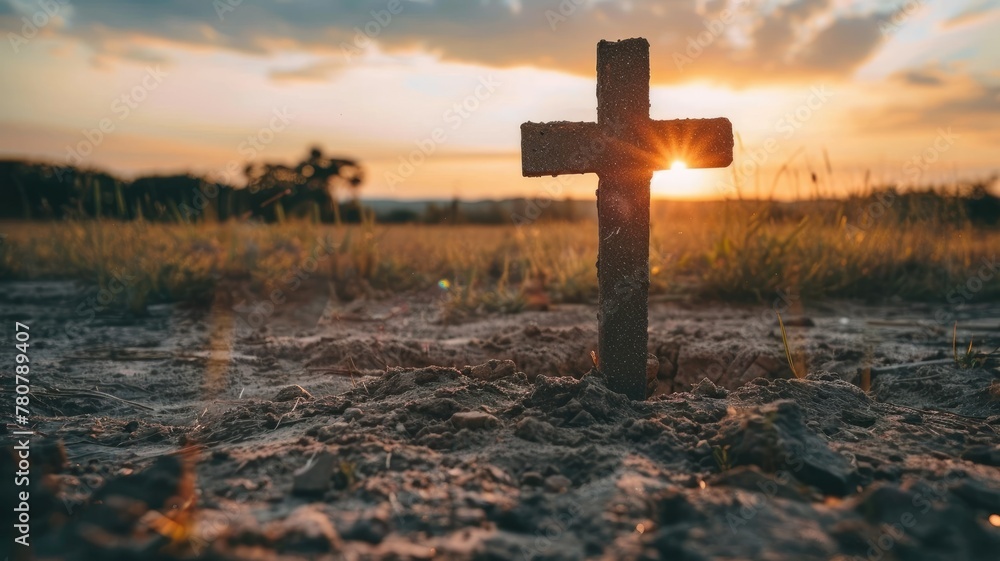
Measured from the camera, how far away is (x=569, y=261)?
663 cm

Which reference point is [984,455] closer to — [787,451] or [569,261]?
[787,451]

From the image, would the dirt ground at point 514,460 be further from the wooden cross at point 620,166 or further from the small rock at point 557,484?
the wooden cross at point 620,166

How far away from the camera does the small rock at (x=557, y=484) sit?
1993mm

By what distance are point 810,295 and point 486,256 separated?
3.92 m

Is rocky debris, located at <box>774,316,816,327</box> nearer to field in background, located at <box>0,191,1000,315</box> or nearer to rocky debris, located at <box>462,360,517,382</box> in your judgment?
field in background, located at <box>0,191,1000,315</box>

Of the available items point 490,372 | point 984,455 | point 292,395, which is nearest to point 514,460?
point 490,372

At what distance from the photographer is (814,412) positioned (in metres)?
2.68

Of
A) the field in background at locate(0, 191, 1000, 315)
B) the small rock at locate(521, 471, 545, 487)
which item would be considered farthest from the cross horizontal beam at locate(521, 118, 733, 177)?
the field in background at locate(0, 191, 1000, 315)

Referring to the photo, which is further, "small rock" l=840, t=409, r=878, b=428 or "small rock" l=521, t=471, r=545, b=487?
"small rock" l=840, t=409, r=878, b=428

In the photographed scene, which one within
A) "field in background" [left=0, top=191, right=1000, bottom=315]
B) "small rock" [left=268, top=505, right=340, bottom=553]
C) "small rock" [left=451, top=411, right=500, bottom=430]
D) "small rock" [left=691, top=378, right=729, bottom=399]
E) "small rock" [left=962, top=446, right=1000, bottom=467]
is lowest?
"small rock" [left=962, top=446, right=1000, bottom=467]

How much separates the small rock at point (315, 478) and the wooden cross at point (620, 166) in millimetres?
1348

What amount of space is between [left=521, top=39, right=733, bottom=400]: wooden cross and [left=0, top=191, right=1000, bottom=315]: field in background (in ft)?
9.29

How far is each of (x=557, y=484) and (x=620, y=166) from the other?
144cm

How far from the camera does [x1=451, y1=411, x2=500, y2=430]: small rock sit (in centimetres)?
241
